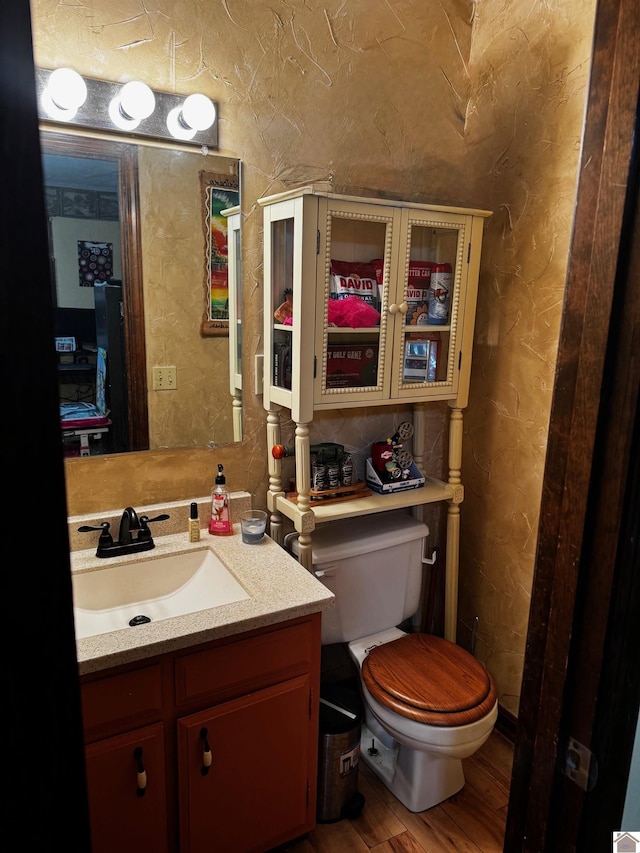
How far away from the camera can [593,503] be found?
60cm

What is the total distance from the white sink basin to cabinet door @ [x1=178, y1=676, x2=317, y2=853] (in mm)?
277

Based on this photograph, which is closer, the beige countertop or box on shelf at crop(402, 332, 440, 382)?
the beige countertop

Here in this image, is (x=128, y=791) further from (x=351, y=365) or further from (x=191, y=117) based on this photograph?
(x=191, y=117)

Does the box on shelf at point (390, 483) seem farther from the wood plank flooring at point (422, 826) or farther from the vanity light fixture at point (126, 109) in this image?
the vanity light fixture at point (126, 109)

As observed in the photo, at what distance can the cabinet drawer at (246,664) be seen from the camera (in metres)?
1.39

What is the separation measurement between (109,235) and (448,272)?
3.49 ft

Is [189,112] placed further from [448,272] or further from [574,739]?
[574,739]

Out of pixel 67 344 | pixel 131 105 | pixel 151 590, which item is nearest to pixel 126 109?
pixel 131 105

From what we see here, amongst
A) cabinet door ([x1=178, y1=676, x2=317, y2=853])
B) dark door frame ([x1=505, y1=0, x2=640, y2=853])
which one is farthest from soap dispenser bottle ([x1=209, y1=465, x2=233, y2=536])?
dark door frame ([x1=505, y1=0, x2=640, y2=853])

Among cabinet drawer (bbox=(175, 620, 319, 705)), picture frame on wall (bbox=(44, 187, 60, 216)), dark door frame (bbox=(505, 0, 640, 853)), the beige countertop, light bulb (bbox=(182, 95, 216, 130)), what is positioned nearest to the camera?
dark door frame (bbox=(505, 0, 640, 853))

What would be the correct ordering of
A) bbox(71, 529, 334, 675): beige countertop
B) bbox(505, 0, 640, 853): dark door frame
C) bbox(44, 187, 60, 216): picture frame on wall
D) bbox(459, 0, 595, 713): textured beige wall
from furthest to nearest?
bbox(459, 0, 595, 713): textured beige wall
bbox(44, 187, 60, 216): picture frame on wall
bbox(71, 529, 334, 675): beige countertop
bbox(505, 0, 640, 853): dark door frame

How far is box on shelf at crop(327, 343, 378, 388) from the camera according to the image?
1.81 m

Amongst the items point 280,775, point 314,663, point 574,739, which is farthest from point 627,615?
point 280,775

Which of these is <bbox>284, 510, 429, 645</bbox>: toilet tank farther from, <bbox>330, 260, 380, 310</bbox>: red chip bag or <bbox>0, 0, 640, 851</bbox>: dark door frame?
<bbox>0, 0, 640, 851</bbox>: dark door frame
